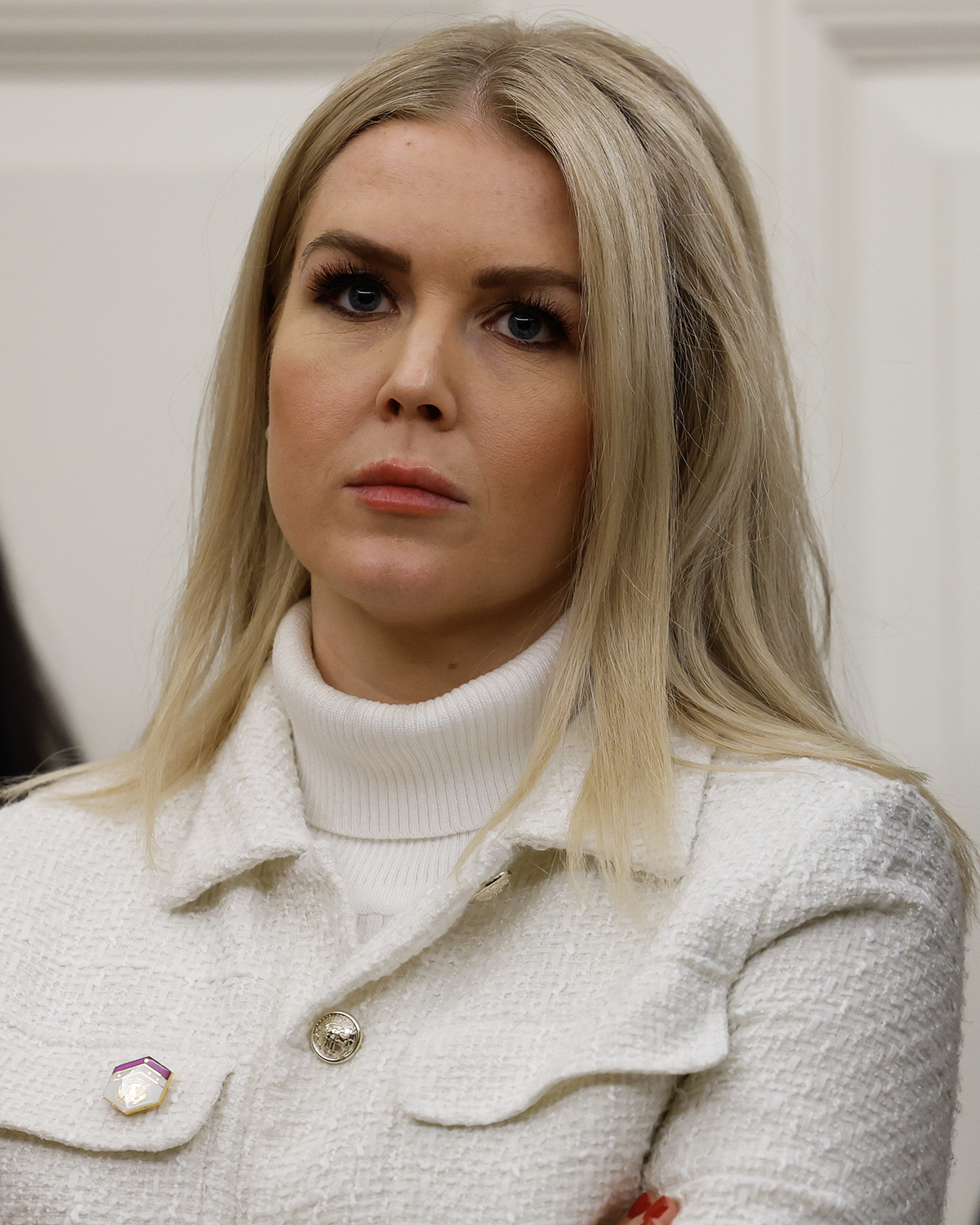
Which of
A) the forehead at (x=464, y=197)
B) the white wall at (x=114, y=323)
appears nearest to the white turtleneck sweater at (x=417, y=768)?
the forehead at (x=464, y=197)

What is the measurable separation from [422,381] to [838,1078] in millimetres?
611

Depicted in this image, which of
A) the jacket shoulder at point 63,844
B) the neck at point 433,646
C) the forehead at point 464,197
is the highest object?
the forehead at point 464,197

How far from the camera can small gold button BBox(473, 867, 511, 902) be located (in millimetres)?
1124

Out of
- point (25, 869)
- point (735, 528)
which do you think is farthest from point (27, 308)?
point (735, 528)

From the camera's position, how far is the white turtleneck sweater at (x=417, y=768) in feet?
3.96

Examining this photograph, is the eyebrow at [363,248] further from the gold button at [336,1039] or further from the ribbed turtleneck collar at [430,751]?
the gold button at [336,1039]

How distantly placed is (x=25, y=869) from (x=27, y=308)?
2.85 ft

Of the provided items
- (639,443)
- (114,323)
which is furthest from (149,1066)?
(114,323)

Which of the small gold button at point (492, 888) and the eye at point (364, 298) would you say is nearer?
the small gold button at point (492, 888)

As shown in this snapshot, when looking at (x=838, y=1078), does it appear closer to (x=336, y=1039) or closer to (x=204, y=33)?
(x=336, y=1039)

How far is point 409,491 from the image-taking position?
3.84ft

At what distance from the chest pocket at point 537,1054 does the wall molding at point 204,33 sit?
1.27m

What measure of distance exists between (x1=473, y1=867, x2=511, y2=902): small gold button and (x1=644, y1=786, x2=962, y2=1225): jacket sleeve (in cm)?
20

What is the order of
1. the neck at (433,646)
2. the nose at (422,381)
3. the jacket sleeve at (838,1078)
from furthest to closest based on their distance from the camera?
the neck at (433,646) → the nose at (422,381) → the jacket sleeve at (838,1078)
